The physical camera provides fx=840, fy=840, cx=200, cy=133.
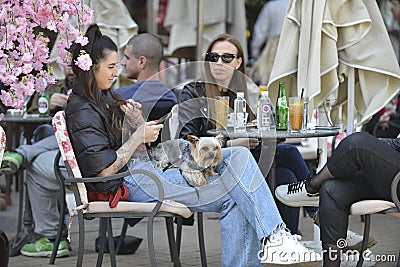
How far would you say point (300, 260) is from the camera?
3.97m

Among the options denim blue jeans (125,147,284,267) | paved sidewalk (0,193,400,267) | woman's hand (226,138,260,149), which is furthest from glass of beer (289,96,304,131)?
paved sidewalk (0,193,400,267)

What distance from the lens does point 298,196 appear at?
4387 millimetres

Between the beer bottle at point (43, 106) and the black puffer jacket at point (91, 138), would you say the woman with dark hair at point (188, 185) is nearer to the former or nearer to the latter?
the black puffer jacket at point (91, 138)

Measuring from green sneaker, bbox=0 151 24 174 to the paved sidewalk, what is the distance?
0.54 metres

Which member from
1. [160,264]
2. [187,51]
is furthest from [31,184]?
[187,51]

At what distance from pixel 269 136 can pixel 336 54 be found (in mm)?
1001

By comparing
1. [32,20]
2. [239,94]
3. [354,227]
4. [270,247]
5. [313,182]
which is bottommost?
[354,227]

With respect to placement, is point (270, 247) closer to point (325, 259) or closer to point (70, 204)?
point (325, 259)

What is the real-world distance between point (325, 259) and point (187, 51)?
5234mm

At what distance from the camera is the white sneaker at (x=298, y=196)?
4.36m

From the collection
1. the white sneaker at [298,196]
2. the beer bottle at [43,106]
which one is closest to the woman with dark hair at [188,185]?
the white sneaker at [298,196]

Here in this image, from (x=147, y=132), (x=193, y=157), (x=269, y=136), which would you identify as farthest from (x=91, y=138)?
(x=269, y=136)

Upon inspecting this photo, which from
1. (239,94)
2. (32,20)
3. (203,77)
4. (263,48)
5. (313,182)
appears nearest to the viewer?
(32,20)

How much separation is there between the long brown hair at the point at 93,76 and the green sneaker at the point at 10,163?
36.4 inches
